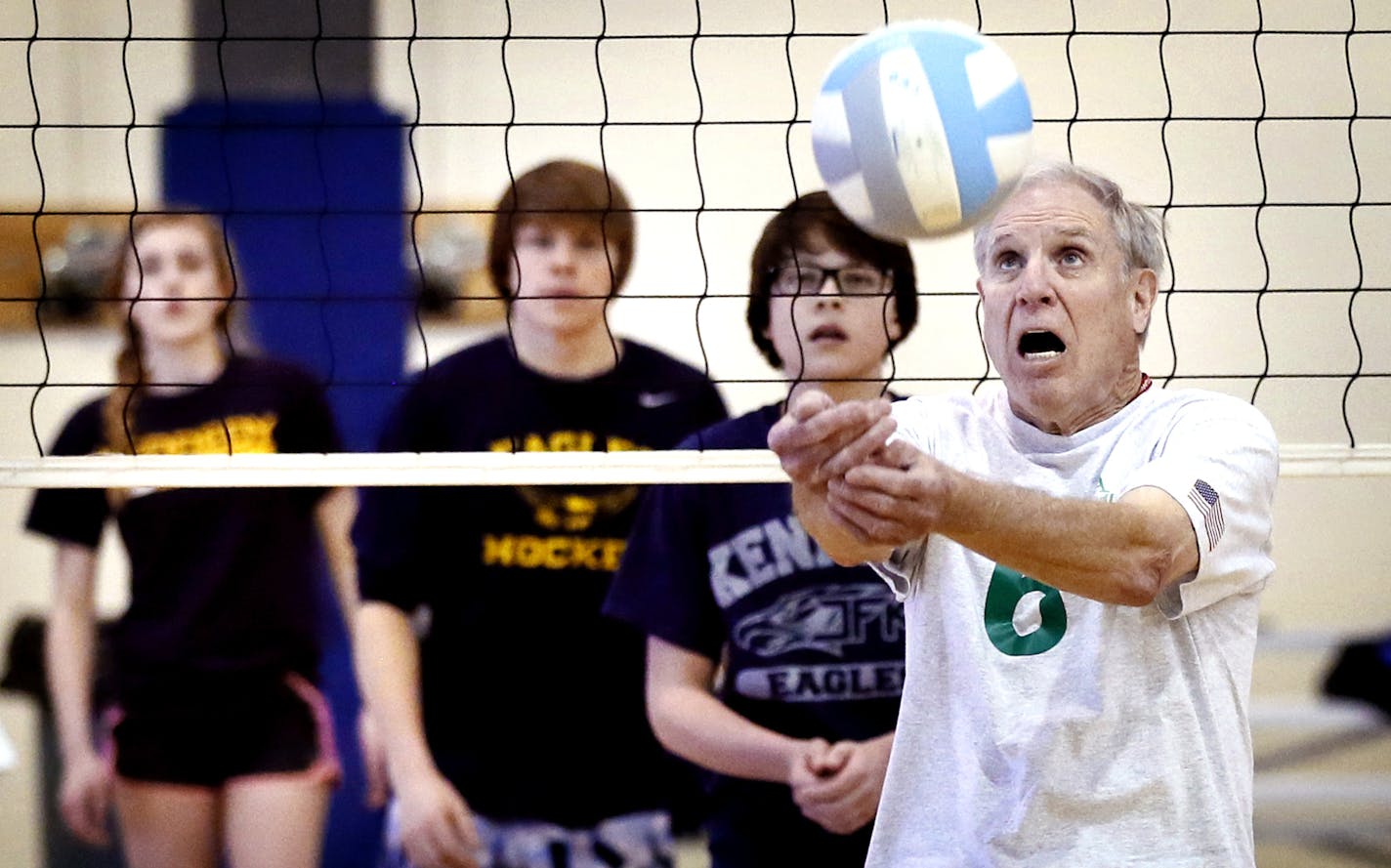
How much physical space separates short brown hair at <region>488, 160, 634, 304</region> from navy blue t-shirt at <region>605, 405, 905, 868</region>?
535 mm

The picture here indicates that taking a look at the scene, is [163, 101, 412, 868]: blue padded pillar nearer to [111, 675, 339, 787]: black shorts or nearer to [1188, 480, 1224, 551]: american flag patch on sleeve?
[111, 675, 339, 787]: black shorts

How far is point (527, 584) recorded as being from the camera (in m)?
3.13

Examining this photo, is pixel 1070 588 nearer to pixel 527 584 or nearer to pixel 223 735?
pixel 527 584

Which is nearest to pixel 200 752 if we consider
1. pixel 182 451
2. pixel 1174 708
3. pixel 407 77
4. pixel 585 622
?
pixel 182 451

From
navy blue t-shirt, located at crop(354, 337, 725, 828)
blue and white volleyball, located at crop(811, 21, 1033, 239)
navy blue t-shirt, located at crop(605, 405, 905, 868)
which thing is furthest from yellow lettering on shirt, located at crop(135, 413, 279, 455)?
blue and white volleyball, located at crop(811, 21, 1033, 239)

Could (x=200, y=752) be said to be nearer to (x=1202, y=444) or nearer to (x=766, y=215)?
(x=766, y=215)

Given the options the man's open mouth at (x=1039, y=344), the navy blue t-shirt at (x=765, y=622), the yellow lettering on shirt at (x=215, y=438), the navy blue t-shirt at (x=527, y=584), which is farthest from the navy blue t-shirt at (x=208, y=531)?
the man's open mouth at (x=1039, y=344)

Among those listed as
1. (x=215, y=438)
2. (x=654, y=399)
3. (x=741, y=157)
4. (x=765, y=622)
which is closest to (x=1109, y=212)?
(x=765, y=622)

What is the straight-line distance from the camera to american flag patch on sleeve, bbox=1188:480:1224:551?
182cm

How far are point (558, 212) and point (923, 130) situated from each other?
130cm

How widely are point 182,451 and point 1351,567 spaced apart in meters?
2.88

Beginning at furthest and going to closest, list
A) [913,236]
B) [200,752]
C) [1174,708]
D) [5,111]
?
[5,111] < [200,752] < [913,236] < [1174,708]

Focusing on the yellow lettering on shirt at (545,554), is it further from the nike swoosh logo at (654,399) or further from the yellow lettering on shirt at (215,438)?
the yellow lettering on shirt at (215,438)

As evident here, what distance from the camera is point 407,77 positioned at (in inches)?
170
